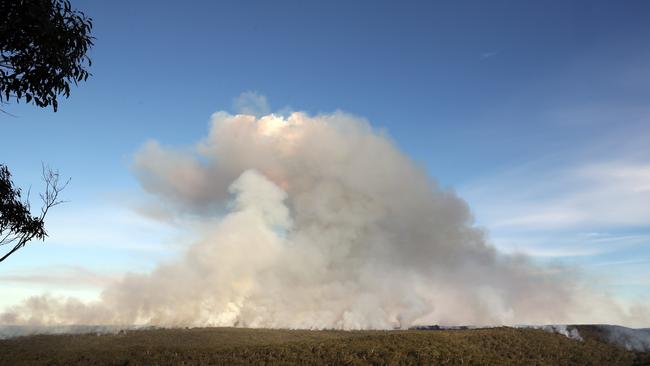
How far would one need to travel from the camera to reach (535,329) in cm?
10538

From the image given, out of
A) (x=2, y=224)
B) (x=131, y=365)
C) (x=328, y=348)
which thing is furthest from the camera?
(x=328, y=348)

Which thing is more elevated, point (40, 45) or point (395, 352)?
point (40, 45)

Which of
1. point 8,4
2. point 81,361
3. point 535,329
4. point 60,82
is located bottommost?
point 81,361

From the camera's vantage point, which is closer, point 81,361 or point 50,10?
point 50,10

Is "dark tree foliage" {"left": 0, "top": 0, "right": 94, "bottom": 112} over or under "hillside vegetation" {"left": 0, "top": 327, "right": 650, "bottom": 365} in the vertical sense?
over

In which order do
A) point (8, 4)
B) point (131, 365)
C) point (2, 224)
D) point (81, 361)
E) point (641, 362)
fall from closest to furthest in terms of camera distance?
point (8, 4) → point (2, 224) → point (131, 365) → point (81, 361) → point (641, 362)

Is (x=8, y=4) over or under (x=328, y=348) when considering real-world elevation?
over

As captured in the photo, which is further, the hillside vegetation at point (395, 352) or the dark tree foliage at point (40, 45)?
the hillside vegetation at point (395, 352)

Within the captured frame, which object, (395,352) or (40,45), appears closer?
(40,45)

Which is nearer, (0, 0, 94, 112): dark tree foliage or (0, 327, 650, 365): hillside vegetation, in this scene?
(0, 0, 94, 112): dark tree foliage

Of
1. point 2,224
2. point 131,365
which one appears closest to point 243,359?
point 131,365

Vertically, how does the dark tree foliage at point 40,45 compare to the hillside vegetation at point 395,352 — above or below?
above

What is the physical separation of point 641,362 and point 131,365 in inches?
3592

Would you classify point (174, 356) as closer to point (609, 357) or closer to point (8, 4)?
point (8, 4)
